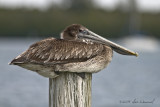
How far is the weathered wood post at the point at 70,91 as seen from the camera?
4605 millimetres

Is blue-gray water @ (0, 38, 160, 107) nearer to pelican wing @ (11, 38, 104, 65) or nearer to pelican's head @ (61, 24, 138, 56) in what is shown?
pelican's head @ (61, 24, 138, 56)

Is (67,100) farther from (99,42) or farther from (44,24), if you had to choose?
(44,24)

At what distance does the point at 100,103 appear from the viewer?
11.3 m

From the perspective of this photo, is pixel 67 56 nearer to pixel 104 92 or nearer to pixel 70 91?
pixel 70 91

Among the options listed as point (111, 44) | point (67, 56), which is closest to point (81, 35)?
point (111, 44)

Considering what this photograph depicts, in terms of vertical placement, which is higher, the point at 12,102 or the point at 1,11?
the point at 1,11

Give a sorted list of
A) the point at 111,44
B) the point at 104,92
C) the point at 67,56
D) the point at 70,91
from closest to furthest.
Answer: the point at 70,91
the point at 67,56
the point at 111,44
the point at 104,92

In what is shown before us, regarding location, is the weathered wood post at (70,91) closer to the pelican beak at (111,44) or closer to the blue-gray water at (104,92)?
the pelican beak at (111,44)

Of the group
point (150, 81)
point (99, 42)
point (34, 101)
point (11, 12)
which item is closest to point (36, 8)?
point (11, 12)

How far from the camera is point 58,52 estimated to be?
190 inches

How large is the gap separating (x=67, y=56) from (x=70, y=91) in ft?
1.27

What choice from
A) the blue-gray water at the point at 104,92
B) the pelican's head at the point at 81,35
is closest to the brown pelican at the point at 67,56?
the pelican's head at the point at 81,35

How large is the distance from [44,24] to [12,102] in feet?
109

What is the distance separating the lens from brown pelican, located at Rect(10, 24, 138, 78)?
4703 millimetres
